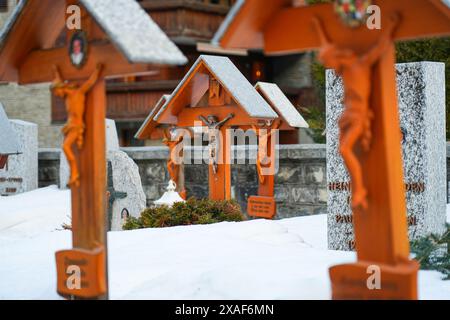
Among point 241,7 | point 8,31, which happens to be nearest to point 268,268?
point 241,7

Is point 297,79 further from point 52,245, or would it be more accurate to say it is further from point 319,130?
point 52,245

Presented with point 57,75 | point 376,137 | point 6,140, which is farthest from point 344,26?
point 6,140

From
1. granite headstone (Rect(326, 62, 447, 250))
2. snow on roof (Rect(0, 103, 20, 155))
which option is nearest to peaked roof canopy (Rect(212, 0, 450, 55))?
granite headstone (Rect(326, 62, 447, 250))

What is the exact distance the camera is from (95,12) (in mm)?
4121

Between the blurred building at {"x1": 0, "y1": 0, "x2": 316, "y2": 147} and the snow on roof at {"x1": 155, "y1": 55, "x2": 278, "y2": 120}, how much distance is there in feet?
27.3

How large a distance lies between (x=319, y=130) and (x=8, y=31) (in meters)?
12.2

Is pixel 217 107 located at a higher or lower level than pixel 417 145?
higher

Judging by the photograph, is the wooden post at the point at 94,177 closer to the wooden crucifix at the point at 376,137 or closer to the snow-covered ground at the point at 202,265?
the snow-covered ground at the point at 202,265

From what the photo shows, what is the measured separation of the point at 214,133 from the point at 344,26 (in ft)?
19.4

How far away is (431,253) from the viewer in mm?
5645

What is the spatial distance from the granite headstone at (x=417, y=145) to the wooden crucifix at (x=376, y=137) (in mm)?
2701

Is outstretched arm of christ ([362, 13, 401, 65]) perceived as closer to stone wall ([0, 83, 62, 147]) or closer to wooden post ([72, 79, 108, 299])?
wooden post ([72, 79, 108, 299])

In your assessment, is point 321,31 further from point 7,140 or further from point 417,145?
point 7,140

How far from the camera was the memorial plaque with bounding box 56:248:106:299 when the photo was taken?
4223 mm
